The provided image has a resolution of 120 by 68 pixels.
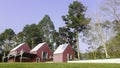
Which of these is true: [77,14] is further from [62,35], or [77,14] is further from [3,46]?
[3,46]

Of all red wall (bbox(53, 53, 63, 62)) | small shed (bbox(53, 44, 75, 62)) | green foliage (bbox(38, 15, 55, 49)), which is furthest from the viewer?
green foliage (bbox(38, 15, 55, 49))

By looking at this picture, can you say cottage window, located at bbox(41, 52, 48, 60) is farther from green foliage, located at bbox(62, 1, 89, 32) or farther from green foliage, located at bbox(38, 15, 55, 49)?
green foliage, located at bbox(38, 15, 55, 49)

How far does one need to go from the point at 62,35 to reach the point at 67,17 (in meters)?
8.29

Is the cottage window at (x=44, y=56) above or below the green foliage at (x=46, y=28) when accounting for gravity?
below

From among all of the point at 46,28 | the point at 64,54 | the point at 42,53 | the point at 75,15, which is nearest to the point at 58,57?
the point at 64,54

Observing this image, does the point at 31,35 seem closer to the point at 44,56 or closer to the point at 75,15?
the point at 44,56

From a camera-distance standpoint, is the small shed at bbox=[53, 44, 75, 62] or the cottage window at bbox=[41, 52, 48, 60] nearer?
the small shed at bbox=[53, 44, 75, 62]

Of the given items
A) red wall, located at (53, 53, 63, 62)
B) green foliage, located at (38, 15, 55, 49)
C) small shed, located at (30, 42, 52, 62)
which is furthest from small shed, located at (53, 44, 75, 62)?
green foliage, located at (38, 15, 55, 49)

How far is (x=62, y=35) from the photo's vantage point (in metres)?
59.8

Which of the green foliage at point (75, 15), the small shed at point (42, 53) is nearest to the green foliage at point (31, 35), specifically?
the small shed at point (42, 53)

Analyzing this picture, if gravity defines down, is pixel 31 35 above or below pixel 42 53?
above

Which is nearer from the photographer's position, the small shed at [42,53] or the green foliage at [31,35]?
the small shed at [42,53]

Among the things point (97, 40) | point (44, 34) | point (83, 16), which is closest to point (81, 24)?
point (83, 16)

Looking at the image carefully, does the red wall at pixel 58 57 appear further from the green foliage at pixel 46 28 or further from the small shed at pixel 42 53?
the green foliage at pixel 46 28
